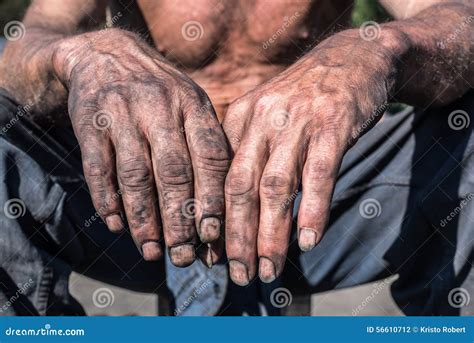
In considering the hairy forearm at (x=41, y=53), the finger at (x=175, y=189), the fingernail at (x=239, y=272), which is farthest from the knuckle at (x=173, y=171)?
the hairy forearm at (x=41, y=53)

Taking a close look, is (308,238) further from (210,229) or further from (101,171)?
(101,171)

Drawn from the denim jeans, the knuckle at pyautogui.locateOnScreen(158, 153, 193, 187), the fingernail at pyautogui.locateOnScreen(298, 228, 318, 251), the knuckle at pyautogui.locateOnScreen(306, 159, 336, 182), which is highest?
the knuckle at pyautogui.locateOnScreen(306, 159, 336, 182)

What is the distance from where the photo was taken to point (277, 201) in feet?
2.64

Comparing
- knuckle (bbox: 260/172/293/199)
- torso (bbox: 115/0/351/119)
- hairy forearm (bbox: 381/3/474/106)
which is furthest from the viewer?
torso (bbox: 115/0/351/119)

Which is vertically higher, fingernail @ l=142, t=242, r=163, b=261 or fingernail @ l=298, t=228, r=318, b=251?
fingernail @ l=298, t=228, r=318, b=251

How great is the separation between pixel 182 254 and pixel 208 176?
0.30 ft

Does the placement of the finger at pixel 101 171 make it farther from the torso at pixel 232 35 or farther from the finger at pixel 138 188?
the torso at pixel 232 35

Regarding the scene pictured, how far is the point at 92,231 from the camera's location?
1268 millimetres

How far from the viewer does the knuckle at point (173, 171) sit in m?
0.81

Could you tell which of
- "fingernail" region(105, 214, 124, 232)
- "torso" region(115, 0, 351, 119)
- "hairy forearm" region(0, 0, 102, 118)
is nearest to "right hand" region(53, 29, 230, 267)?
"fingernail" region(105, 214, 124, 232)

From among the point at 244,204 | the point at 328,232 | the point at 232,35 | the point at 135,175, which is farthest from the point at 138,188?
the point at 232,35

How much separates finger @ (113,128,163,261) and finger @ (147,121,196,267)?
1 cm

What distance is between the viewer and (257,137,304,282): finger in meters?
0.80

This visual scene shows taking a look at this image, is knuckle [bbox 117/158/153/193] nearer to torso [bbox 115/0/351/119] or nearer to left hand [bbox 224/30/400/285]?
left hand [bbox 224/30/400/285]
